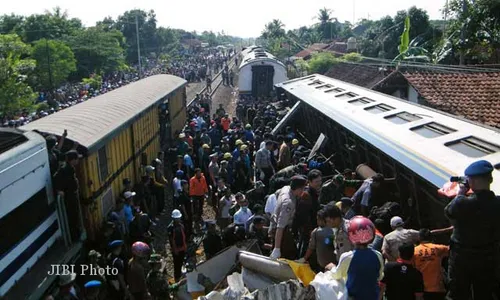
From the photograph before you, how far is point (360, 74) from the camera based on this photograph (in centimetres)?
2144

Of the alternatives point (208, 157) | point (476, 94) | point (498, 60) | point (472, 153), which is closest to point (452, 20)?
point (498, 60)

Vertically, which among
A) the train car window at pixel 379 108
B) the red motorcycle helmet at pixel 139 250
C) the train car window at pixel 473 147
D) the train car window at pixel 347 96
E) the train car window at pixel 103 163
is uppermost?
the train car window at pixel 473 147

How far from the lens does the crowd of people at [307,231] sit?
412 cm

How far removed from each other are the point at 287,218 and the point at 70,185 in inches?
140

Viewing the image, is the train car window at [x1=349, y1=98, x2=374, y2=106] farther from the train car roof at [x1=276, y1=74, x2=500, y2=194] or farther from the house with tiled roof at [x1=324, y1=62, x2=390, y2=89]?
the house with tiled roof at [x1=324, y1=62, x2=390, y2=89]

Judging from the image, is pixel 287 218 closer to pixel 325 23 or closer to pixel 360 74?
pixel 360 74

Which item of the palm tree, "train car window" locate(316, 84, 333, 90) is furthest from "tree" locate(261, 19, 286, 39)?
"train car window" locate(316, 84, 333, 90)

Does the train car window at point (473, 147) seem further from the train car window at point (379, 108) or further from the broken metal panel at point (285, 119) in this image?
the broken metal panel at point (285, 119)

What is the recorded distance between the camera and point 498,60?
19.5 metres

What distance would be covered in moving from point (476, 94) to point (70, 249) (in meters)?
11.7

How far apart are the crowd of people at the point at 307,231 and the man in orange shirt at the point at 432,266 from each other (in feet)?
0.03

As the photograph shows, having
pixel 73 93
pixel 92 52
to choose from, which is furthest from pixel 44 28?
pixel 73 93

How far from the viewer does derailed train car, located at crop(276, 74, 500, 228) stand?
20.3 ft

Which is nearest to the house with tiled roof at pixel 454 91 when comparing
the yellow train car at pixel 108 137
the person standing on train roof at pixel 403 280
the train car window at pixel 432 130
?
the train car window at pixel 432 130
